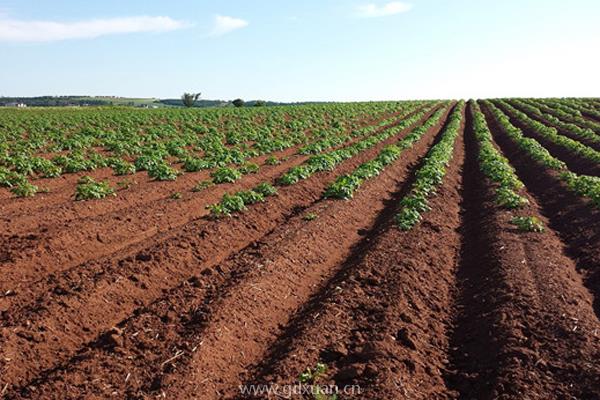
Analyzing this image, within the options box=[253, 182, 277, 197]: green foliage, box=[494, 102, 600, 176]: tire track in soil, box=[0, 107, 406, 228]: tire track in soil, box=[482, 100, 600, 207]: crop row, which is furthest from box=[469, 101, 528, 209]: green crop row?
box=[0, 107, 406, 228]: tire track in soil

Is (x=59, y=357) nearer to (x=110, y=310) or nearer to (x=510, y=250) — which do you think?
(x=110, y=310)

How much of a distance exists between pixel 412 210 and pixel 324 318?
19.9 feet

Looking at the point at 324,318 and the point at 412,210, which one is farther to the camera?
the point at 412,210

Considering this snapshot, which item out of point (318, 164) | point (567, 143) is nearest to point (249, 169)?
point (318, 164)

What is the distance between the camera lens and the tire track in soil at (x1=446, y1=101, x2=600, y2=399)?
5266 millimetres

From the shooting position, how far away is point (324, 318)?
659 centimetres

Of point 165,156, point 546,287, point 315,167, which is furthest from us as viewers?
point 165,156

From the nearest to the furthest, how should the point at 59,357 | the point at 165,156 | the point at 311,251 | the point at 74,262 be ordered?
1. the point at 59,357
2. the point at 74,262
3. the point at 311,251
4. the point at 165,156

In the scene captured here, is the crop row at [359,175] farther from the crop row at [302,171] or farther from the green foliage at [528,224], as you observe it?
the green foliage at [528,224]

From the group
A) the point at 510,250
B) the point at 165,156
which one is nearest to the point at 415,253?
the point at 510,250

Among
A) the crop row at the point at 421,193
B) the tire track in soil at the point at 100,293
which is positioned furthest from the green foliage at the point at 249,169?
the tire track in soil at the point at 100,293

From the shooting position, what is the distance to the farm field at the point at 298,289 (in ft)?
17.5

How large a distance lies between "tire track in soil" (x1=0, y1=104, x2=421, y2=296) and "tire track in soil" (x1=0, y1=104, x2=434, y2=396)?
0.83 metres

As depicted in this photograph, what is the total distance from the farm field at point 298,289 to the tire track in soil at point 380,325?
0.03m
